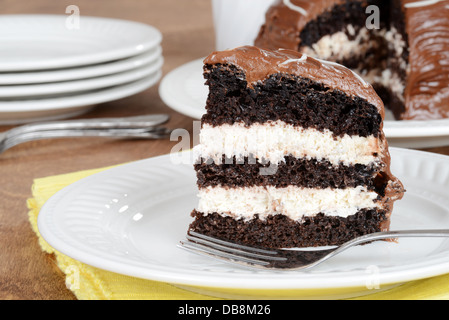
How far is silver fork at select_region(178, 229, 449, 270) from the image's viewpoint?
1.50m

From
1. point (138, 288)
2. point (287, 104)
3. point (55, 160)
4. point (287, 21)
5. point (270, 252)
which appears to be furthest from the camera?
point (287, 21)

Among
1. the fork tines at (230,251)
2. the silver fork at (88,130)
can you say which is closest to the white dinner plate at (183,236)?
the fork tines at (230,251)

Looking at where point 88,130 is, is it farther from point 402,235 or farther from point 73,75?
point 402,235

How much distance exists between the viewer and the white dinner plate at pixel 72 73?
8.68 feet

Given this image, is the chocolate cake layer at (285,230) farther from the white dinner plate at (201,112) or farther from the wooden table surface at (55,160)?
the white dinner plate at (201,112)

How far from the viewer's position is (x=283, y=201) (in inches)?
71.1

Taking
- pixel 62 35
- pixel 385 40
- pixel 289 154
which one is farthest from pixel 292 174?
pixel 62 35

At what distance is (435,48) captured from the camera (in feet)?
9.05

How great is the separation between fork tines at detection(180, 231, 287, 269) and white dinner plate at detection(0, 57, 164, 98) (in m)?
1.27

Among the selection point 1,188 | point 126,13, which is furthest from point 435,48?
point 126,13

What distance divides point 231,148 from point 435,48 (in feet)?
4.54

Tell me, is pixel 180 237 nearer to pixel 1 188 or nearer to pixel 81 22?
pixel 1 188

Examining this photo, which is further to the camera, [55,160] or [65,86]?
[65,86]

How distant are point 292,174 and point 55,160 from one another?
1075 millimetres
